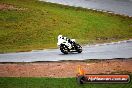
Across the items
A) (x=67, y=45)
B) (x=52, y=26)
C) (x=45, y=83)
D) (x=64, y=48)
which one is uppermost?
(x=67, y=45)

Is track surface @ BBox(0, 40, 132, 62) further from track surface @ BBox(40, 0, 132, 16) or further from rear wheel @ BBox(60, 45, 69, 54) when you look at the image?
track surface @ BBox(40, 0, 132, 16)

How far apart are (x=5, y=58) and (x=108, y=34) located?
14.9m

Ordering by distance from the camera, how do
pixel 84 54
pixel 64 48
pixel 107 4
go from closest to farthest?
pixel 84 54, pixel 64 48, pixel 107 4

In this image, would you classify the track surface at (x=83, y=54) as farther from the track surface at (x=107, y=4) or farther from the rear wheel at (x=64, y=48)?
the track surface at (x=107, y=4)

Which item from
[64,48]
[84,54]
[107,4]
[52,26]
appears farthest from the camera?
[107,4]

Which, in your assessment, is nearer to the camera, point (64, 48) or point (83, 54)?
point (83, 54)

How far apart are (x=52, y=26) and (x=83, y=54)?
14322 millimetres

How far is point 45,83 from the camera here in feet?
71.5

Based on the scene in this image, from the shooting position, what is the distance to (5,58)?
28.5 meters

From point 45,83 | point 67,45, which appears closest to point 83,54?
point 67,45

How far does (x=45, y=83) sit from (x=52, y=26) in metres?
20.4

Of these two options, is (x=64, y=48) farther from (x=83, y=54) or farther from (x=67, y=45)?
(x=83, y=54)

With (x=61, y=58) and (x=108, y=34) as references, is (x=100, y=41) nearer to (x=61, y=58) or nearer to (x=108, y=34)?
(x=108, y=34)

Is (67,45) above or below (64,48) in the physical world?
above
